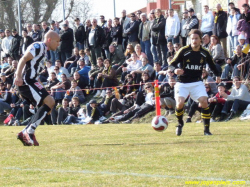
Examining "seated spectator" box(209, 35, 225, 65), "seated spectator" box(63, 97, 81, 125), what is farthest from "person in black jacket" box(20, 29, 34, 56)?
"seated spectator" box(209, 35, 225, 65)

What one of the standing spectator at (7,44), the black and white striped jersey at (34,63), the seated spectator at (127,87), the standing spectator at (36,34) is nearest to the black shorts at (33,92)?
the black and white striped jersey at (34,63)

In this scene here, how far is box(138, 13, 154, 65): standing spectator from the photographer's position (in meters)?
20.3

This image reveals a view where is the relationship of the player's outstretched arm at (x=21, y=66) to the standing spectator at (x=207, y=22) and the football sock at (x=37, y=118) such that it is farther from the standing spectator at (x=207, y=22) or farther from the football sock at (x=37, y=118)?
the standing spectator at (x=207, y=22)

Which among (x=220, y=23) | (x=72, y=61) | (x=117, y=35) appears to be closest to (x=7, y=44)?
(x=72, y=61)

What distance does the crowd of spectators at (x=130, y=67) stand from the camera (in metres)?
17.1

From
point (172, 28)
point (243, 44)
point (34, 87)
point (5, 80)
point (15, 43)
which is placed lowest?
point (5, 80)

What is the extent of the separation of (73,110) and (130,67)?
274cm

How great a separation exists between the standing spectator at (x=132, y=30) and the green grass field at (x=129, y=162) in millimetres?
10932

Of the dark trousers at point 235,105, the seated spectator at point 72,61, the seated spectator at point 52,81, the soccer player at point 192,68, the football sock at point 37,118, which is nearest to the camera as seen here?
the football sock at point 37,118

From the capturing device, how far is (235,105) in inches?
622

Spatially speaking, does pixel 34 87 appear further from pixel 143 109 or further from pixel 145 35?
pixel 145 35

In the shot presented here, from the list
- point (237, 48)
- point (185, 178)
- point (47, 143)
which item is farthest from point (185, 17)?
point (185, 178)

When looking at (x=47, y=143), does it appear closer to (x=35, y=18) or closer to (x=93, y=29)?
(x=93, y=29)

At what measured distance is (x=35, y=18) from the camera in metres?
43.6
